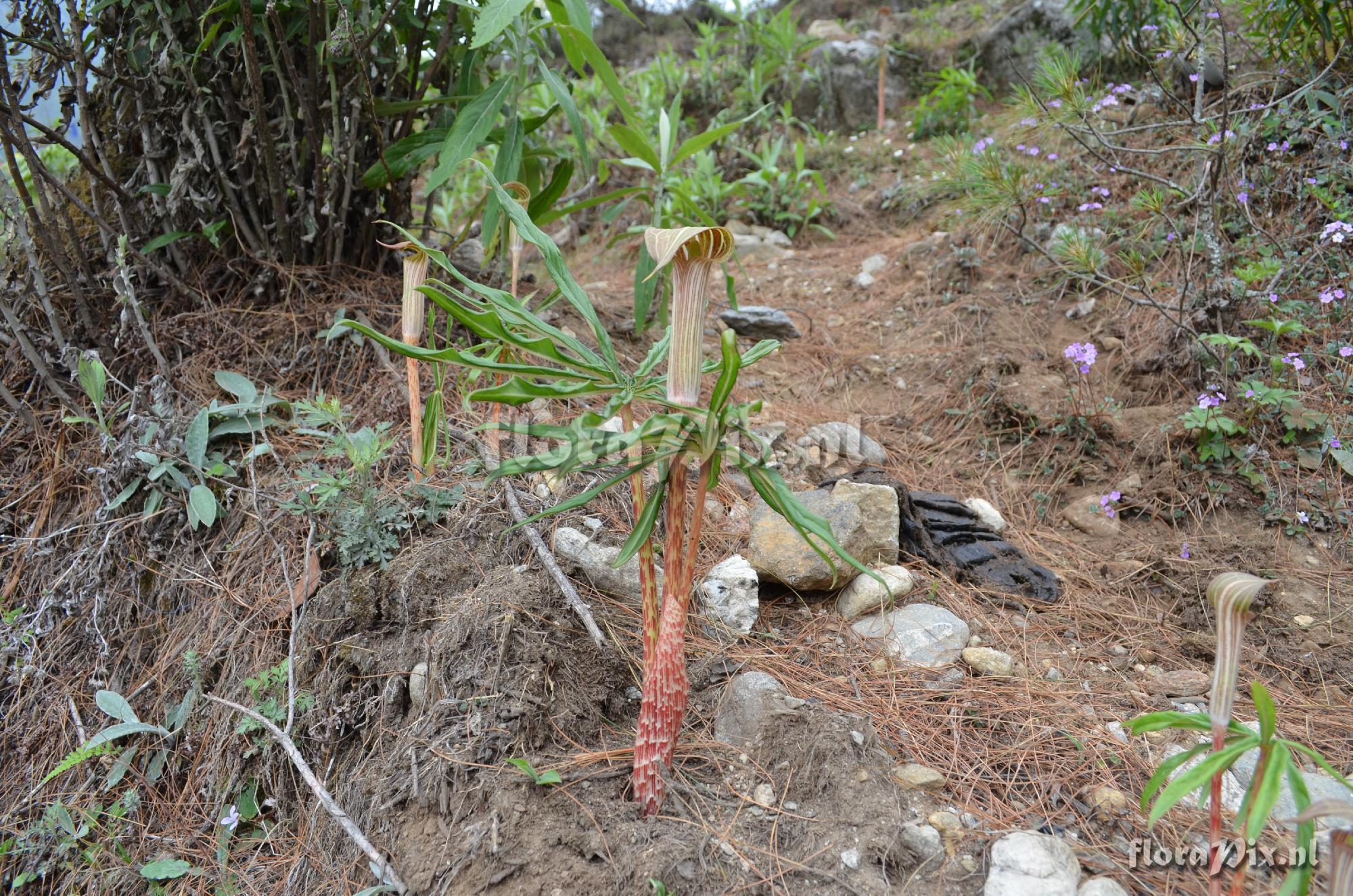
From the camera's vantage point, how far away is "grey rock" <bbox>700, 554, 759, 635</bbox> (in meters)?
1.95

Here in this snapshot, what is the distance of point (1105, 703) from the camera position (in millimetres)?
1812

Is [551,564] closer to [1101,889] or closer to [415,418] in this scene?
[415,418]

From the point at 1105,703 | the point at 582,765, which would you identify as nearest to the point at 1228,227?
the point at 1105,703

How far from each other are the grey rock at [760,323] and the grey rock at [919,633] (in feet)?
5.49

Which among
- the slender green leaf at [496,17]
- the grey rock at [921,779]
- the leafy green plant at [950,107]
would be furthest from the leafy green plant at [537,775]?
the leafy green plant at [950,107]

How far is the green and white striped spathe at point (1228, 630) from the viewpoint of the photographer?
3.37ft

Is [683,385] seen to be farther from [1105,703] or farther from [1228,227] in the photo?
[1228,227]

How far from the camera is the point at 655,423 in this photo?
1181mm

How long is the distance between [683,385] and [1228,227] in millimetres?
2826

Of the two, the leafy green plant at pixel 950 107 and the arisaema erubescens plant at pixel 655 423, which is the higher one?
the leafy green plant at pixel 950 107

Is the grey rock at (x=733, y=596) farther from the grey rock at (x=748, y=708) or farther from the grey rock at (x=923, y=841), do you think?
the grey rock at (x=923, y=841)

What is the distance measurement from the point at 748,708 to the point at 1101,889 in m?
0.67

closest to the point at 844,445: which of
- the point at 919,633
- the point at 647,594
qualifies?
the point at 919,633

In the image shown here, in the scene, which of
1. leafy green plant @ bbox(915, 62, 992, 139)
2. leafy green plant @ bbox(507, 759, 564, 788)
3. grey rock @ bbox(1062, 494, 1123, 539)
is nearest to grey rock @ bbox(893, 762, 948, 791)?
leafy green plant @ bbox(507, 759, 564, 788)
